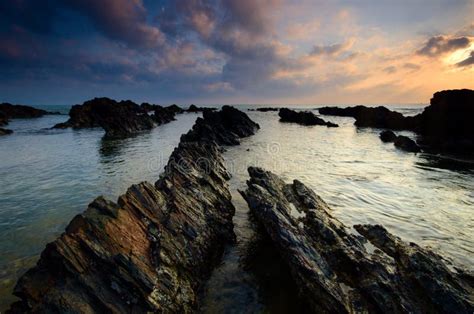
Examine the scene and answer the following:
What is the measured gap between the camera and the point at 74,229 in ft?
24.7

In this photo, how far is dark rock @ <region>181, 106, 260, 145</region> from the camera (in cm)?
4188

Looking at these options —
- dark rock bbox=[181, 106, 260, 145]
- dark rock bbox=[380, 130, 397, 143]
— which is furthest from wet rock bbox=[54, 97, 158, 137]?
dark rock bbox=[380, 130, 397, 143]

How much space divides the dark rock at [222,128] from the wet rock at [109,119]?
20242 mm

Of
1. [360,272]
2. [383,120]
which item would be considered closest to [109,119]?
[360,272]

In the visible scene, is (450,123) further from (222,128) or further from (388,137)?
(222,128)

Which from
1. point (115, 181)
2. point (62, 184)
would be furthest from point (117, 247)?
point (62, 184)

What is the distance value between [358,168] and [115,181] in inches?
1032

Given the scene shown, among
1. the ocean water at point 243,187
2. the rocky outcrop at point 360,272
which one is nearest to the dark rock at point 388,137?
the ocean water at point 243,187

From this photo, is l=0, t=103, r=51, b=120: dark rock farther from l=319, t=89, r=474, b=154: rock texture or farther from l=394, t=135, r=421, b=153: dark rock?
l=319, t=89, r=474, b=154: rock texture

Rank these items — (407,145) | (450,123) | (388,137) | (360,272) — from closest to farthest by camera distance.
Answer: (360,272)
(407,145)
(450,123)
(388,137)

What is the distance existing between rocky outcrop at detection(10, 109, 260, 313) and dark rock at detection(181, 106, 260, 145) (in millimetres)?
25906

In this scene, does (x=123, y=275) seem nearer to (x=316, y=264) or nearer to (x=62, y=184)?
(x=316, y=264)

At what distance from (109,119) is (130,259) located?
60035 mm

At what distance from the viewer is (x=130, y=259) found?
23.7ft
